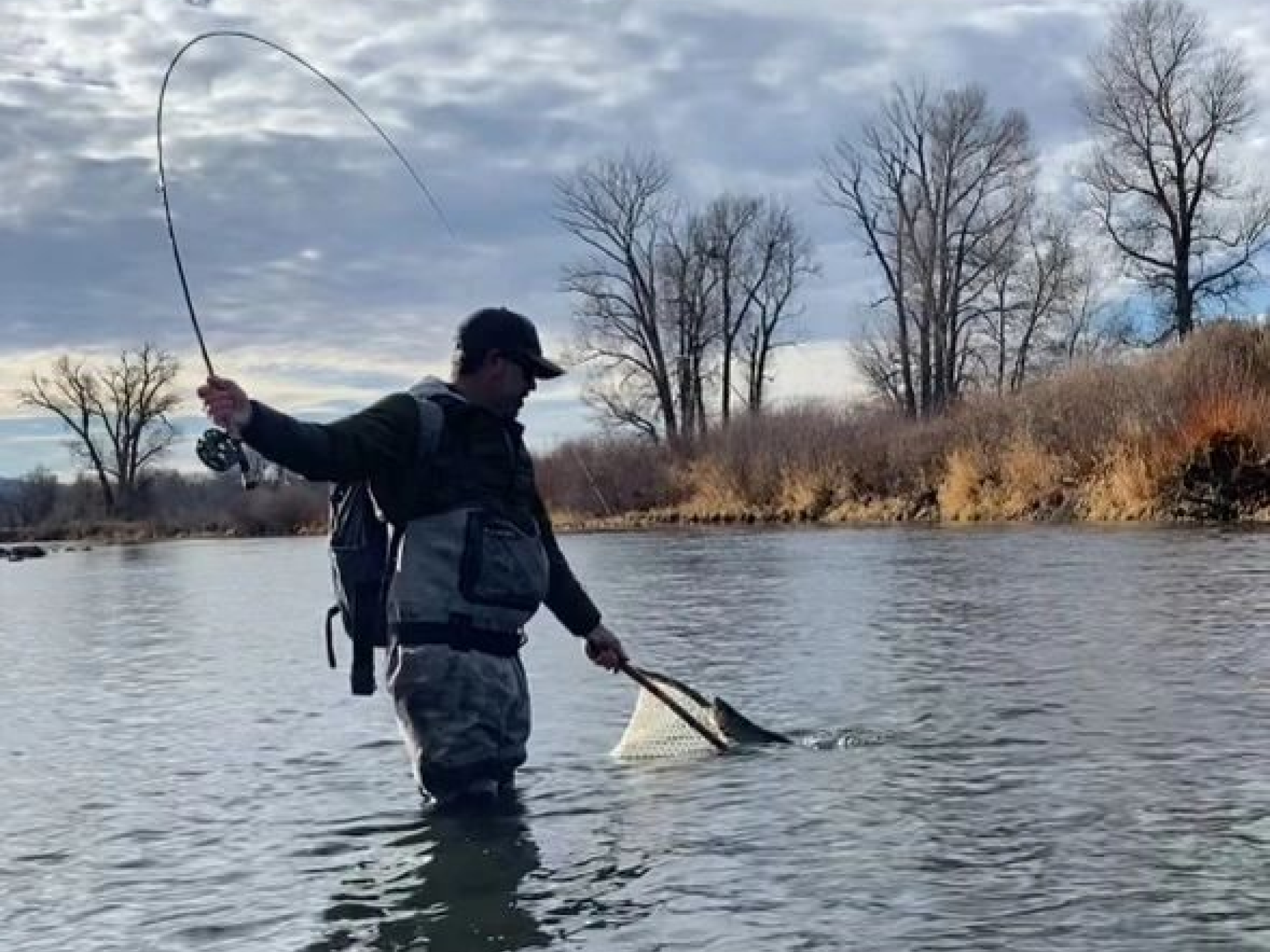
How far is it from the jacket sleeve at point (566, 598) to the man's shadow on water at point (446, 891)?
0.64 metres

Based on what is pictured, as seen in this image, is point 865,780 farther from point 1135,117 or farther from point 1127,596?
point 1135,117

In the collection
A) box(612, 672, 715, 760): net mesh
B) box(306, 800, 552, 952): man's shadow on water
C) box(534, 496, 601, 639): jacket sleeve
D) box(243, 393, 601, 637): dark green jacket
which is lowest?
box(306, 800, 552, 952): man's shadow on water

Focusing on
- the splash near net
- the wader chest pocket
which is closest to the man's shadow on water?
the wader chest pocket

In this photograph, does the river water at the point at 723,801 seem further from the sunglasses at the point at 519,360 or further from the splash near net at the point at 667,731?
the sunglasses at the point at 519,360

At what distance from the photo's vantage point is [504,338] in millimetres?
4883

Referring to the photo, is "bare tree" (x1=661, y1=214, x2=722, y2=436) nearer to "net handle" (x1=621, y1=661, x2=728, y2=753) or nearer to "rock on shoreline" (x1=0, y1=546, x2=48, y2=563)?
"rock on shoreline" (x1=0, y1=546, x2=48, y2=563)

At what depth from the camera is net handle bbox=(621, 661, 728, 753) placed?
602 cm

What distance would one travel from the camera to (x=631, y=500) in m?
41.2

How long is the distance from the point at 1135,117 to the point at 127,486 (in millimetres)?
56651

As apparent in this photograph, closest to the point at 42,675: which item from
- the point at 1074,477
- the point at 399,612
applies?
the point at 399,612

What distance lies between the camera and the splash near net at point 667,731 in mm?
6363

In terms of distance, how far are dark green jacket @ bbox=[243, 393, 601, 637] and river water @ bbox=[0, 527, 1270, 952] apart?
3.63 feet

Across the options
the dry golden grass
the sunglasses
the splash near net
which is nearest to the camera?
the sunglasses

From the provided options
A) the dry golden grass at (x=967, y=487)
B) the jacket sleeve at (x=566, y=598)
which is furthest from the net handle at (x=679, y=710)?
the dry golden grass at (x=967, y=487)
